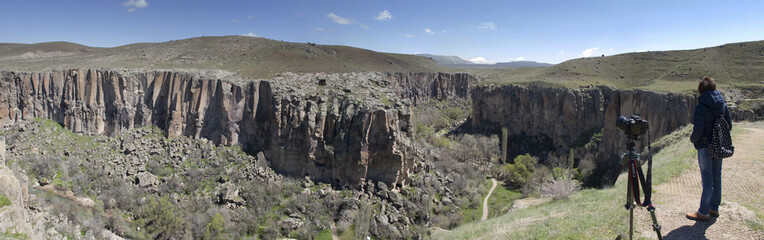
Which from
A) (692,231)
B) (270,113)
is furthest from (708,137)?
(270,113)

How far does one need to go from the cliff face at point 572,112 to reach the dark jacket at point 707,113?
117 feet

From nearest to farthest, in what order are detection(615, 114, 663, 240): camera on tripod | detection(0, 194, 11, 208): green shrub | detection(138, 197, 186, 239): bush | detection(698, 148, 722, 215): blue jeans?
detection(615, 114, 663, 240): camera on tripod < detection(698, 148, 722, 215): blue jeans < detection(0, 194, 11, 208): green shrub < detection(138, 197, 186, 239): bush

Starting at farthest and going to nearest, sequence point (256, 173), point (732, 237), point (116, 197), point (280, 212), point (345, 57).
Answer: point (345, 57) < point (256, 173) < point (280, 212) < point (116, 197) < point (732, 237)

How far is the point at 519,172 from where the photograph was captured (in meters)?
42.3

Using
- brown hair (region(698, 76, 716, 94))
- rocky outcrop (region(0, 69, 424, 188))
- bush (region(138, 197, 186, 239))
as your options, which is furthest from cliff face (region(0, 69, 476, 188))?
brown hair (region(698, 76, 716, 94))

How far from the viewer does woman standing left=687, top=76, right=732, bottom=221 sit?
7051 millimetres

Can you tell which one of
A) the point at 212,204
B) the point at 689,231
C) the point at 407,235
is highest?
the point at 689,231

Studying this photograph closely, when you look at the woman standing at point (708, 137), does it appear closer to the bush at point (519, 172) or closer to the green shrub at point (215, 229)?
the green shrub at point (215, 229)

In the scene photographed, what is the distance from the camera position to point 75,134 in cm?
3366

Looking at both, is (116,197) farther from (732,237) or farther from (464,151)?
(464,151)

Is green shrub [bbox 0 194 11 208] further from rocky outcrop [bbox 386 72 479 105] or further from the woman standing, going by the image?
rocky outcrop [bbox 386 72 479 105]

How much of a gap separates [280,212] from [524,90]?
143ft

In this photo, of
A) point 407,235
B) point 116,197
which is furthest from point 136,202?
point 407,235

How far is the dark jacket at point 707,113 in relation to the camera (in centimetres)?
700
